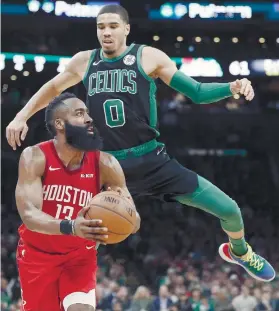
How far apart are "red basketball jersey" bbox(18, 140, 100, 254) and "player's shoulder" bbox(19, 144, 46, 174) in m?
0.04

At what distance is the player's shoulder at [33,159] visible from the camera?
5148 mm

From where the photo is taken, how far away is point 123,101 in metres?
6.01

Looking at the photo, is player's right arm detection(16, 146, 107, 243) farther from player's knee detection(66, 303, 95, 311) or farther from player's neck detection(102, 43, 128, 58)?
player's neck detection(102, 43, 128, 58)

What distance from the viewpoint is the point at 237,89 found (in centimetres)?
577

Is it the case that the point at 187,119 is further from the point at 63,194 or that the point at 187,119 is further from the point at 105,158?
the point at 63,194

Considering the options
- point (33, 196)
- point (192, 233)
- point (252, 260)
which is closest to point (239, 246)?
point (252, 260)

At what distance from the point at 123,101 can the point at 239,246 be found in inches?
66.9

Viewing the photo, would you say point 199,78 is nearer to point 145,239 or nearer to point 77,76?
point 145,239

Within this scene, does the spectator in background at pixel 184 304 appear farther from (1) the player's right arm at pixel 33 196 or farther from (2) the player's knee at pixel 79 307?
(1) the player's right arm at pixel 33 196

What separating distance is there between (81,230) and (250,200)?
17.6 m

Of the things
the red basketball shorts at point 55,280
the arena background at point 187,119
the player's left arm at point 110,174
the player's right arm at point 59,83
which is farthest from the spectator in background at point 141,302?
the player's left arm at point 110,174

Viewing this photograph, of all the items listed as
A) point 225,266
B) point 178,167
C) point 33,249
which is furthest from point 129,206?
point 225,266

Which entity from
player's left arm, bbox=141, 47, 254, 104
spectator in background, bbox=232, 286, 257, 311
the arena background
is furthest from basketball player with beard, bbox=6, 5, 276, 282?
the arena background

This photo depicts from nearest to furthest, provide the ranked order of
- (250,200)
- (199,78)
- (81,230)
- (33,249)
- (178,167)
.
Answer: (81,230) → (33,249) → (178,167) → (199,78) → (250,200)
